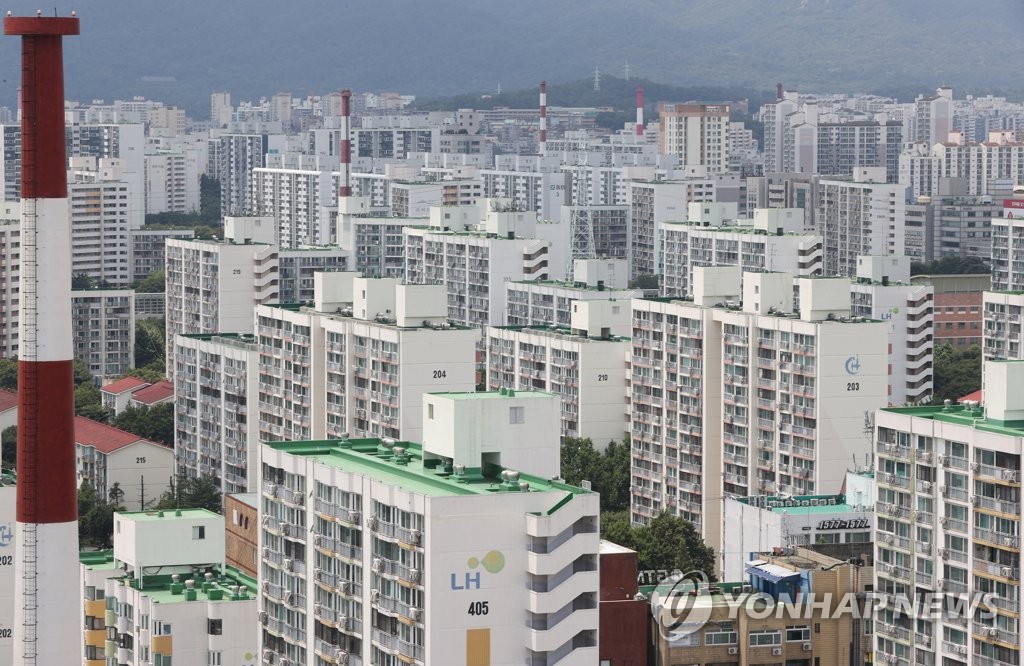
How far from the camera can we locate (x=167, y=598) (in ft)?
82.4

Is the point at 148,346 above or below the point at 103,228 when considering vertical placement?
below

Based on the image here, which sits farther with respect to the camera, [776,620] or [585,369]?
[585,369]

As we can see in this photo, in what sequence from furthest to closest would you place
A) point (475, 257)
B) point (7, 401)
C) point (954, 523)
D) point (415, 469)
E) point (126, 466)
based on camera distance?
point (475, 257) < point (7, 401) < point (126, 466) < point (954, 523) < point (415, 469)

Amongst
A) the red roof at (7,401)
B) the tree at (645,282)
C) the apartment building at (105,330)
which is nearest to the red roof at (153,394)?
the red roof at (7,401)

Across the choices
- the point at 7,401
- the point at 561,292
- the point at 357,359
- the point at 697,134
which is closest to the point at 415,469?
the point at 357,359

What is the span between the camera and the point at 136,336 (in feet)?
233

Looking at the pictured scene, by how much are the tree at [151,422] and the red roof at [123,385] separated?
4.00 meters

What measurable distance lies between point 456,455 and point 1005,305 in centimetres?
2943

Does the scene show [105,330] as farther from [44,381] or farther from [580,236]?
[44,381]

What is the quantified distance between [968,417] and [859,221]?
63.3 metres

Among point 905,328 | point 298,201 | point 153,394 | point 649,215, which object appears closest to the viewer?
point 905,328

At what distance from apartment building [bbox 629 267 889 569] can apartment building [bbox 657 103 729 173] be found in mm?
97217

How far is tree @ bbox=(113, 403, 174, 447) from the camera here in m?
50.8

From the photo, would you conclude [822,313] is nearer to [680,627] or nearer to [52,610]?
[680,627]
